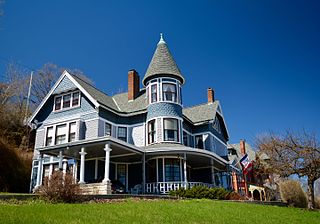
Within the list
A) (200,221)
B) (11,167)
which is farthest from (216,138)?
(200,221)

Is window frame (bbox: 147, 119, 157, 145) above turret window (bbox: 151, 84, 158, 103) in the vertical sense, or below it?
below

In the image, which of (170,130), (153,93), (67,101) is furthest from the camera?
(67,101)

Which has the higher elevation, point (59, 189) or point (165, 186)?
point (165, 186)

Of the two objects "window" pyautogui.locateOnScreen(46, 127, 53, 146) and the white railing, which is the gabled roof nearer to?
the white railing

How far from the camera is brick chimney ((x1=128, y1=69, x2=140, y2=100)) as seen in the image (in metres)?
28.0

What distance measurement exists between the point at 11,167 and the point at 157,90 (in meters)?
13.0

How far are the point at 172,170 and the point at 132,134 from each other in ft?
15.3

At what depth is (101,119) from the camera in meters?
23.2

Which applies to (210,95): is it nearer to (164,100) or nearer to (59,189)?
(164,100)

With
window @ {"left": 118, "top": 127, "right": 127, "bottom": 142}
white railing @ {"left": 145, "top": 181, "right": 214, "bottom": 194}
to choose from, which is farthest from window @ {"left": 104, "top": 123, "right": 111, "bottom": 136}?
white railing @ {"left": 145, "top": 181, "right": 214, "bottom": 194}

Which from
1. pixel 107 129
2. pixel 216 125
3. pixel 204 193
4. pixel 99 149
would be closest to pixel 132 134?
pixel 107 129

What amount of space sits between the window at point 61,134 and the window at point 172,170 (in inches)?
319

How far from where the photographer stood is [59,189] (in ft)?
37.5

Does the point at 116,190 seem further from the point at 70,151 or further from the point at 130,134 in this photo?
the point at 130,134
